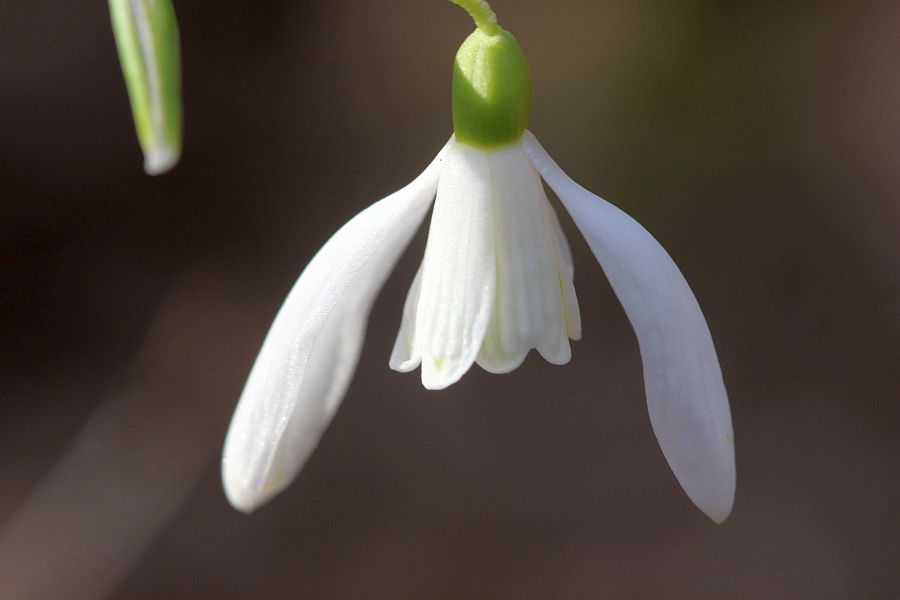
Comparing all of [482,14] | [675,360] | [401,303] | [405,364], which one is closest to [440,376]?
[405,364]

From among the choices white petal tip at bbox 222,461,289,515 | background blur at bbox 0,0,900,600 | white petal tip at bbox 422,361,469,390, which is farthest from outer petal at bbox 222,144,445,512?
background blur at bbox 0,0,900,600

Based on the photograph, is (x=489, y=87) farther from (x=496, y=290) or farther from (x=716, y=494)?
(x=716, y=494)

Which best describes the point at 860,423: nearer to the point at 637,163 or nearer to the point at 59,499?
the point at 637,163

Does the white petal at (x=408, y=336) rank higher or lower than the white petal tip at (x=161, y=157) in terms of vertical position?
higher

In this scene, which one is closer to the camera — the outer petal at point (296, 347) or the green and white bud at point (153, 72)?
the green and white bud at point (153, 72)

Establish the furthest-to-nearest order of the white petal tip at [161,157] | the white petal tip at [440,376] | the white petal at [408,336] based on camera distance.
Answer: the white petal at [408,336], the white petal tip at [440,376], the white petal tip at [161,157]

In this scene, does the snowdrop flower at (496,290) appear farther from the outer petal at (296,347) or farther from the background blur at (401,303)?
the background blur at (401,303)

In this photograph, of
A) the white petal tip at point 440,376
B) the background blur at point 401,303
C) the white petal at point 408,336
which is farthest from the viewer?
the background blur at point 401,303

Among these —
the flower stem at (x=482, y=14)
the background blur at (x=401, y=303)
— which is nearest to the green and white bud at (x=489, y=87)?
the flower stem at (x=482, y=14)
